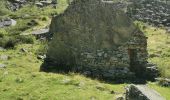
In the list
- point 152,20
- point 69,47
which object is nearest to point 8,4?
point 152,20

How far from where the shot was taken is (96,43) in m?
23.3

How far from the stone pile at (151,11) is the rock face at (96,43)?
24.5 m

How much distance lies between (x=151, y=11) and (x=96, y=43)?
105 feet

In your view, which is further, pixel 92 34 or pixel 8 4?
pixel 8 4

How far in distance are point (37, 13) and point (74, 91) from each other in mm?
30685

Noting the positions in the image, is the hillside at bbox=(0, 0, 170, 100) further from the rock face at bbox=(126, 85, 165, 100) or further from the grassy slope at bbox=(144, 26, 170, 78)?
the rock face at bbox=(126, 85, 165, 100)

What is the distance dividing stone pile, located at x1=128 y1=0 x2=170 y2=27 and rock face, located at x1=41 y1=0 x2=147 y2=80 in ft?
80.3

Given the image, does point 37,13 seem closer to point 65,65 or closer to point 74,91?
point 65,65

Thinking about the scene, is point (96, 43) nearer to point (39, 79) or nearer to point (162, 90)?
point (39, 79)

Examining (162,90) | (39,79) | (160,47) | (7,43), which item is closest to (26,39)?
(7,43)

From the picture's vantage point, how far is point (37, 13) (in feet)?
160

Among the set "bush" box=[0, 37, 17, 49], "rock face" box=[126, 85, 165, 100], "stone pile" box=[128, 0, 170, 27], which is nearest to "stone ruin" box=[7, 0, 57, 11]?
"stone pile" box=[128, 0, 170, 27]

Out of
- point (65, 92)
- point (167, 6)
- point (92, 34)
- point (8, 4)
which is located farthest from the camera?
point (167, 6)

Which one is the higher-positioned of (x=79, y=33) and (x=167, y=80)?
(x=79, y=33)
